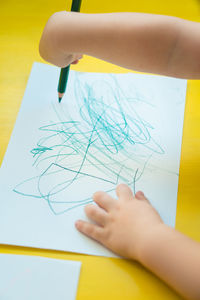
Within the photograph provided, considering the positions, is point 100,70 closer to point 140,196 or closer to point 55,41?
point 55,41

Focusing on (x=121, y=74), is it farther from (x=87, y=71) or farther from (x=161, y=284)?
(x=161, y=284)

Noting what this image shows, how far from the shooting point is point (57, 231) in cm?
49

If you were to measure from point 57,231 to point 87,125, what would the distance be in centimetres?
21

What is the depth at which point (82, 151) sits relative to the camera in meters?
0.58

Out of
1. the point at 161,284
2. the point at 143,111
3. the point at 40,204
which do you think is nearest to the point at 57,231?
the point at 40,204

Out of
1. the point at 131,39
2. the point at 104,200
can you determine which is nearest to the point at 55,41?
the point at 131,39

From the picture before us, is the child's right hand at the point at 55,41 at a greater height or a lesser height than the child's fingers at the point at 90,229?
greater

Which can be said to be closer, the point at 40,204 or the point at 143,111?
the point at 40,204

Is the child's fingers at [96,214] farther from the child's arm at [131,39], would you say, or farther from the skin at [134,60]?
the child's arm at [131,39]

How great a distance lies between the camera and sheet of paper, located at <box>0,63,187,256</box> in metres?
0.50

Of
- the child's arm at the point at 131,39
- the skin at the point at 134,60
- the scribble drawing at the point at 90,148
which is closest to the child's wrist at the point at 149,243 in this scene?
the skin at the point at 134,60

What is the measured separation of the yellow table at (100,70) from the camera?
45 centimetres

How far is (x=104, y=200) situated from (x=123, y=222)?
0.16 ft

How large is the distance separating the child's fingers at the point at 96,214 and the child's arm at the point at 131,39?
0.23m
